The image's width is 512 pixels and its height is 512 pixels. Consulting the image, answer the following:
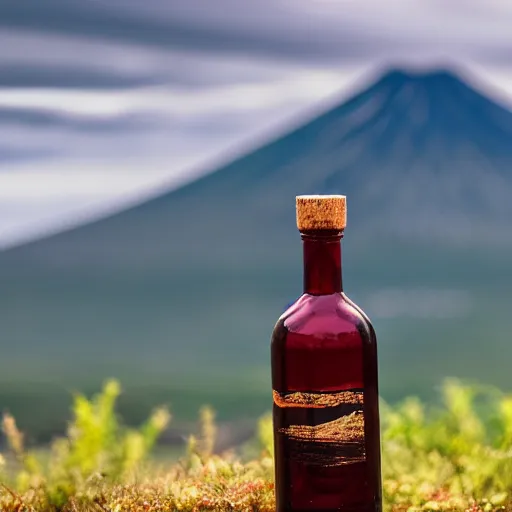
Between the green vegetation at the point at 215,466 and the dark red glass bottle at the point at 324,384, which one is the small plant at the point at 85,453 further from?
the dark red glass bottle at the point at 324,384

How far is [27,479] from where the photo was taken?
1.87 m

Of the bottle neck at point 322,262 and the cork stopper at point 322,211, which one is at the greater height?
the cork stopper at point 322,211

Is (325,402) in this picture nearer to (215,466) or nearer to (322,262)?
(322,262)

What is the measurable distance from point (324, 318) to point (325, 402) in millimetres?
145

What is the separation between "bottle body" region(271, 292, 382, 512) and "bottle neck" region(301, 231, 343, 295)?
0.02 m

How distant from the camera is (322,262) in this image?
4.74ft

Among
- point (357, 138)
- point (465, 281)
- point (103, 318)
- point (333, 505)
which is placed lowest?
point (333, 505)

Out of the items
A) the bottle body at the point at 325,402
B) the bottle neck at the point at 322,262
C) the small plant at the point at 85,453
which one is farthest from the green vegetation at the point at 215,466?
the bottle neck at the point at 322,262

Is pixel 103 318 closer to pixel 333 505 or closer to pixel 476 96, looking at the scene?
pixel 333 505

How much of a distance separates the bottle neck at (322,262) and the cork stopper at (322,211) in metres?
0.02

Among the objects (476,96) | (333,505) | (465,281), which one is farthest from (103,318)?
(476,96)

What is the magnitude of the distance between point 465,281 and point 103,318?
4.33 m

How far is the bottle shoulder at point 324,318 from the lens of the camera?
142 cm

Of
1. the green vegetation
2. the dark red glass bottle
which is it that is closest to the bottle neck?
the dark red glass bottle
